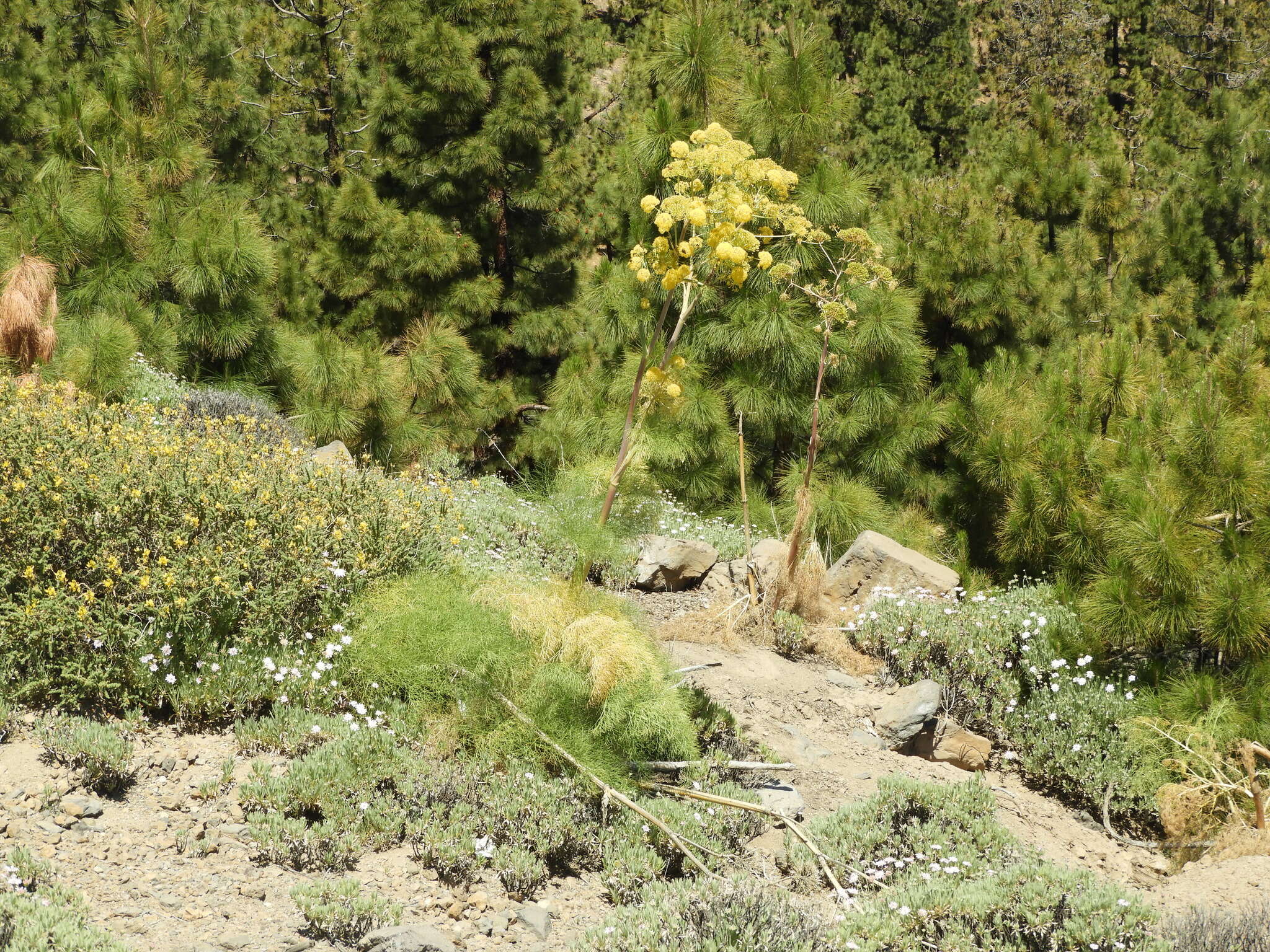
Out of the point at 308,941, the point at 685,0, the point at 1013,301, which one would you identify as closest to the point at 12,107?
the point at 685,0

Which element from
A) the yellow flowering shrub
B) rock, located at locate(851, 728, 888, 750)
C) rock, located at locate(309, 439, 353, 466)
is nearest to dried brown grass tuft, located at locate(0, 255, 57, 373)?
the yellow flowering shrub

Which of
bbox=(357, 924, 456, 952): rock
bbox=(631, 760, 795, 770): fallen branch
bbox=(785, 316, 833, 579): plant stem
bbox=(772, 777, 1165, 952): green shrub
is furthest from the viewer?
bbox=(785, 316, 833, 579): plant stem

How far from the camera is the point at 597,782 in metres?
4.04

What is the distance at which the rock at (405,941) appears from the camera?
3193 millimetres

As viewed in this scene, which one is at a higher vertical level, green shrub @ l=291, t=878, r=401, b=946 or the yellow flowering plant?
the yellow flowering plant

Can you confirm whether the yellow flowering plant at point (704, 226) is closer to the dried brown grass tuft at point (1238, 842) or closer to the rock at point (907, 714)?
the rock at point (907, 714)

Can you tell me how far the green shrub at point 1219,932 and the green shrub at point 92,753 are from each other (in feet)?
11.7

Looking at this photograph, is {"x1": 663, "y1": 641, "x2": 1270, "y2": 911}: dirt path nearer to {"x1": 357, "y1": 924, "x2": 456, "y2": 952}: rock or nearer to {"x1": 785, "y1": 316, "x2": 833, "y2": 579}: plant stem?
{"x1": 785, "y1": 316, "x2": 833, "y2": 579}: plant stem

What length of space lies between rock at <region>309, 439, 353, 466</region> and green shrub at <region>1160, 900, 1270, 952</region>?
4273 millimetres

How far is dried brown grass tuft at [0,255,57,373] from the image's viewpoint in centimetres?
677

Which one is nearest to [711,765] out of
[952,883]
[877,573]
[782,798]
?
[782,798]

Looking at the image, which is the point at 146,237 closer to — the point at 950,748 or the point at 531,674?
the point at 531,674

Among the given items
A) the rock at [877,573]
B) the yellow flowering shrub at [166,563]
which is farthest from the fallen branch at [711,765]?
the rock at [877,573]

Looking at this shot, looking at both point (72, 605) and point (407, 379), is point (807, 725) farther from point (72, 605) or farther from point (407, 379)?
point (407, 379)
